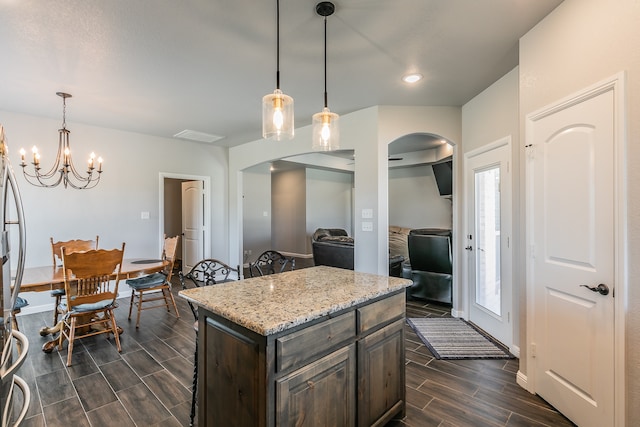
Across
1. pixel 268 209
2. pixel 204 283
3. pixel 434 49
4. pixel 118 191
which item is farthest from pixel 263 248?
pixel 434 49

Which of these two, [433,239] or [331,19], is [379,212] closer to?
[433,239]

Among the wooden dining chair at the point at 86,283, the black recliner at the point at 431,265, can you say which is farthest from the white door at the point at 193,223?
the black recliner at the point at 431,265

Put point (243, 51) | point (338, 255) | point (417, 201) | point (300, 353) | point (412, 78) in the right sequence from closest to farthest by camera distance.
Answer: point (300, 353)
point (243, 51)
point (412, 78)
point (338, 255)
point (417, 201)

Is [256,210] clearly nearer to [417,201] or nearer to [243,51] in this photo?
[417,201]

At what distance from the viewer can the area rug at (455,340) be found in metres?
2.93

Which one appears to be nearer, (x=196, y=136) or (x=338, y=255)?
(x=338, y=255)

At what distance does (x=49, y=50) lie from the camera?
8.32ft

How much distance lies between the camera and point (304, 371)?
141cm

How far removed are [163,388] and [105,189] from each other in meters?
3.71

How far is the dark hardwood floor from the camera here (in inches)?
80.0

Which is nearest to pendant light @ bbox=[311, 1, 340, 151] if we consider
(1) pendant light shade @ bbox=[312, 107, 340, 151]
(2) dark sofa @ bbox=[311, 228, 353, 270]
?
(1) pendant light shade @ bbox=[312, 107, 340, 151]

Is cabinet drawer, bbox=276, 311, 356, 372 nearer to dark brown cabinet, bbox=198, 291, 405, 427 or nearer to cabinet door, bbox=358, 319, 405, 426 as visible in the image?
dark brown cabinet, bbox=198, 291, 405, 427

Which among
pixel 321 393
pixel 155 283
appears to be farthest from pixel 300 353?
pixel 155 283

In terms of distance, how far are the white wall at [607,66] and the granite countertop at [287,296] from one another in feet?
3.83
